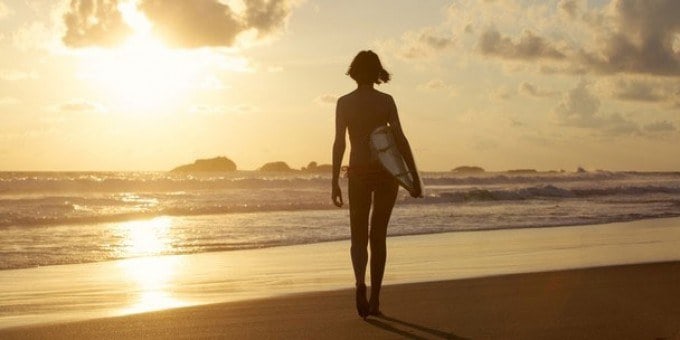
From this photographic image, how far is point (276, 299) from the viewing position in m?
7.70

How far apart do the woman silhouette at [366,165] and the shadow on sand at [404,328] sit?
0.15 metres

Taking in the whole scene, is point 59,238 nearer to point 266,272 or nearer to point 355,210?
point 266,272

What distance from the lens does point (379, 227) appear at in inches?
264

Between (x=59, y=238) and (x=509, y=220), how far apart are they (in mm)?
10499

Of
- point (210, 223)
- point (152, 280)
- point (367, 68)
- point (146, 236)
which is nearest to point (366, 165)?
point (367, 68)

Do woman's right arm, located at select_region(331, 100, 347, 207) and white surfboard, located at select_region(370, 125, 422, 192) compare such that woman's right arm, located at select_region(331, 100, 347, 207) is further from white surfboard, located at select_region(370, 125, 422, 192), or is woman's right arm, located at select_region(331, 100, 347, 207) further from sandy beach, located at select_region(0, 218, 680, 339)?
sandy beach, located at select_region(0, 218, 680, 339)

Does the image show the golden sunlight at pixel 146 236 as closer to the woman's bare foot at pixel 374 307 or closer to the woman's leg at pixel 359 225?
the woman's leg at pixel 359 225

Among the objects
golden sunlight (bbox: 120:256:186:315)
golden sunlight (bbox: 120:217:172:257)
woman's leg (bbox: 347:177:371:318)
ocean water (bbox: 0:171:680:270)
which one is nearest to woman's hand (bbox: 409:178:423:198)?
woman's leg (bbox: 347:177:371:318)

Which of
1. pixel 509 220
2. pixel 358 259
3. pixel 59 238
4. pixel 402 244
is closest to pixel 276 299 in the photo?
pixel 358 259

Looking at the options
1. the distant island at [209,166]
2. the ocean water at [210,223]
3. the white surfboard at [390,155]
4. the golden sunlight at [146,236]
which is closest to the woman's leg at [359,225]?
the white surfboard at [390,155]

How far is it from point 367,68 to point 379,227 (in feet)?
3.85

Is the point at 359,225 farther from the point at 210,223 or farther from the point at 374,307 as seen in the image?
the point at 210,223

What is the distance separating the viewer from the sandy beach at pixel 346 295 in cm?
599

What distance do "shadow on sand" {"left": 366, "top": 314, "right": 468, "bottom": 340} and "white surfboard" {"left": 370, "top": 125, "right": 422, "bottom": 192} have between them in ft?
3.11
